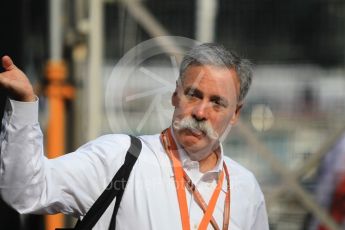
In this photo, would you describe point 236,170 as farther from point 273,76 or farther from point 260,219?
point 273,76

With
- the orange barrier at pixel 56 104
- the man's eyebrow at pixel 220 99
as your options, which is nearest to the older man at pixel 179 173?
the man's eyebrow at pixel 220 99

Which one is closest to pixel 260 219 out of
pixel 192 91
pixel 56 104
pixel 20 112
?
pixel 192 91

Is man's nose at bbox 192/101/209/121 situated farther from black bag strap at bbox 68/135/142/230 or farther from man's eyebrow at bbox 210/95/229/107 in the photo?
black bag strap at bbox 68/135/142/230

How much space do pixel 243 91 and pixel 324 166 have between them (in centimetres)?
146

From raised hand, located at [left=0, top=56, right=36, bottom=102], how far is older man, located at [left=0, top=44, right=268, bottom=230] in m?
0.08

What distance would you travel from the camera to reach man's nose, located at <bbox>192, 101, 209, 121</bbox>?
1771 mm

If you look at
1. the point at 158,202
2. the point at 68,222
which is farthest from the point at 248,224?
the point at 68,222

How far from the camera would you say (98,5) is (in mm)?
3576

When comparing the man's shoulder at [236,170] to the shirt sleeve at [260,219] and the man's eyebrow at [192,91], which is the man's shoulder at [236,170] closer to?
the shirt sleeve at [260,219]

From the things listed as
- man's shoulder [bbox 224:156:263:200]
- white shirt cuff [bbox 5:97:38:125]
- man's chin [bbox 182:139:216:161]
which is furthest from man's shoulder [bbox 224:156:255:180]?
white shirt cuff [bbox 5:97:38:125]

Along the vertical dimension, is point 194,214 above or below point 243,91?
below

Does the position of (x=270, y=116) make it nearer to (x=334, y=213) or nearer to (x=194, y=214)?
(x=334, y=213)

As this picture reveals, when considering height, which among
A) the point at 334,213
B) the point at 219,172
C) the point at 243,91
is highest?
the point at 243,91

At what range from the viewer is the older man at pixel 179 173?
166 cm
